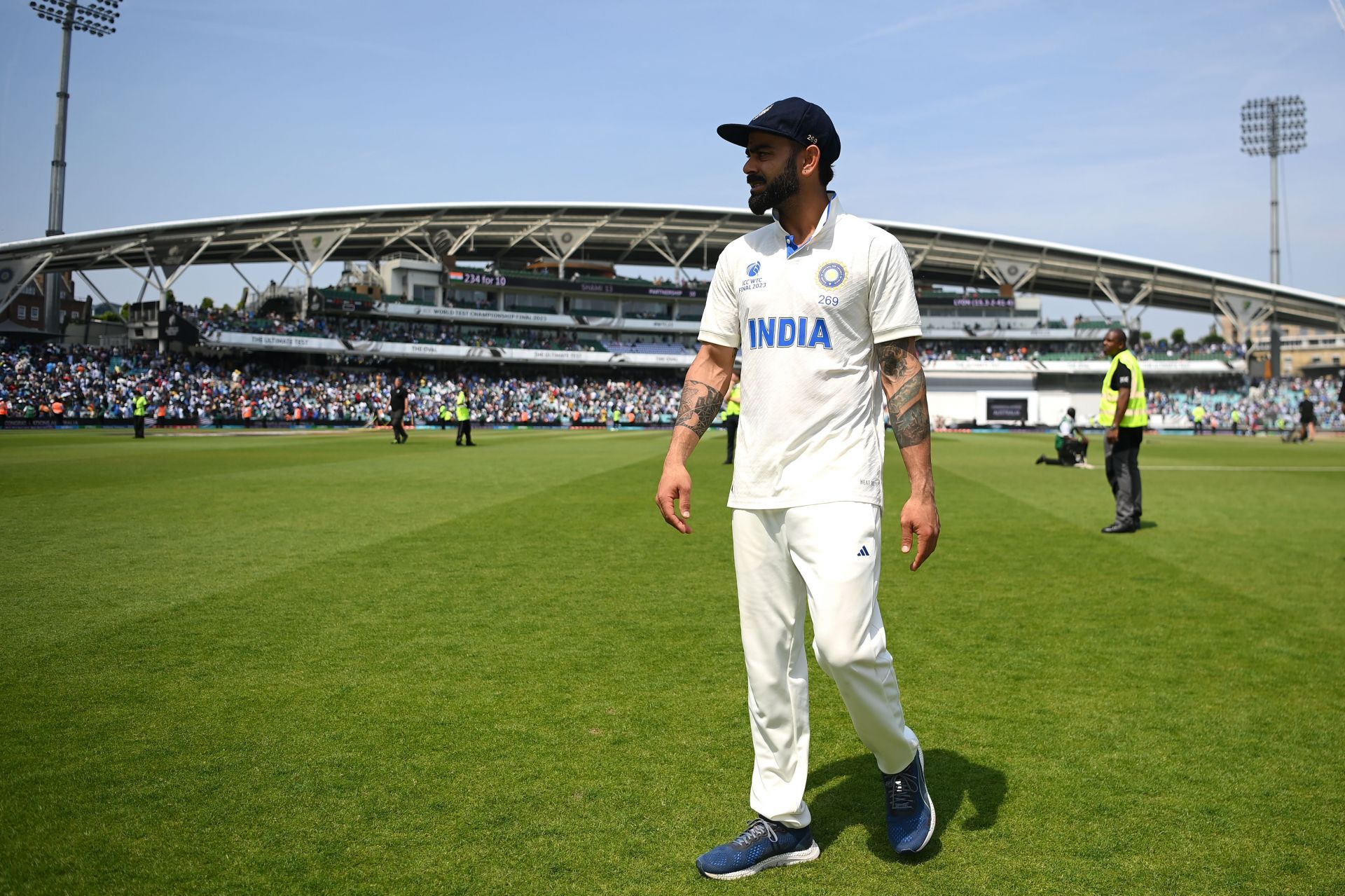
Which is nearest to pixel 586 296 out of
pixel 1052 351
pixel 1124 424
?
pixel 1052 351

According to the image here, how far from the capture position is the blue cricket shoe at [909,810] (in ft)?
9.88

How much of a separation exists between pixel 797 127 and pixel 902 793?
89.6 inches

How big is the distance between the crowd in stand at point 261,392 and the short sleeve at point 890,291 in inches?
1708

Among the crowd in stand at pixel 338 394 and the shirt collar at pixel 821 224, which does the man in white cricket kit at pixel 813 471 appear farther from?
the crowd in stand at pixel 338 394

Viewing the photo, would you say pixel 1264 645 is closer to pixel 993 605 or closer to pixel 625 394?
pixel 993 605

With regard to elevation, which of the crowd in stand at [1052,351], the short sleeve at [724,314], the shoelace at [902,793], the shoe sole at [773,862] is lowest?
the shoe sole at [773,862]

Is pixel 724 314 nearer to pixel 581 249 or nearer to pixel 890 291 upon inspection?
pixel 890 291

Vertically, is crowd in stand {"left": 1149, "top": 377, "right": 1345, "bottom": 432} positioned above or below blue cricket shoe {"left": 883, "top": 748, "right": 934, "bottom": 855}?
above

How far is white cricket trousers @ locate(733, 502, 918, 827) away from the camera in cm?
295

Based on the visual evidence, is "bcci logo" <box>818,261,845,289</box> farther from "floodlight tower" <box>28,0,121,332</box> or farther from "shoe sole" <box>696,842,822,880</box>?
"floodlight tower" <box>28,0,121,332</box>

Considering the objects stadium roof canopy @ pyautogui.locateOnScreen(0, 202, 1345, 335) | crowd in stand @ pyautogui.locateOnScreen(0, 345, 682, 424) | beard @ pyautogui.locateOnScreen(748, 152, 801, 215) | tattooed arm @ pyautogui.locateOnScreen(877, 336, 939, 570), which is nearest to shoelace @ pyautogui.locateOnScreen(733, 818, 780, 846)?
tattooed arm @ pyautogui.locateOnScreen(877, 336, 939, 570)

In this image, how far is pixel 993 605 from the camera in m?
6.75

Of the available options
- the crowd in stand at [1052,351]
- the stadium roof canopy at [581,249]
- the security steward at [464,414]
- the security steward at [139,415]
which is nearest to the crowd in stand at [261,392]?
the stadium roof canopy at [581,249]

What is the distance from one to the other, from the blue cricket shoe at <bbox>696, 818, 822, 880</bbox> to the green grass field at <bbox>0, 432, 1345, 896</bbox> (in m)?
0.05
